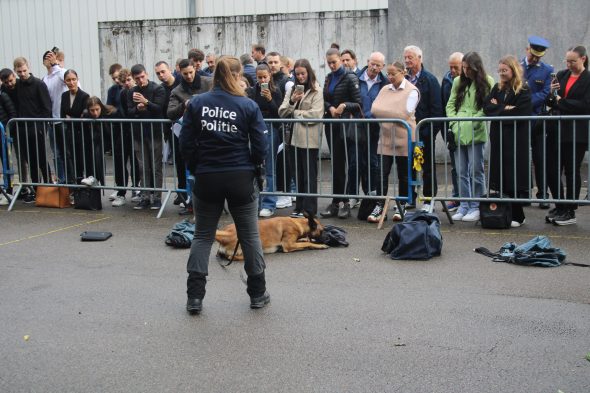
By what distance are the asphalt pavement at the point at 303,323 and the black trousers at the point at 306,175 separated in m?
1.80

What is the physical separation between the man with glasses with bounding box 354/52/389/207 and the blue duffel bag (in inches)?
81.1

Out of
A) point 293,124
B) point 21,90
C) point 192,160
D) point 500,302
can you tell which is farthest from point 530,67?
point 21,90

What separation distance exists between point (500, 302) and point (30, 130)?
8.71 metres

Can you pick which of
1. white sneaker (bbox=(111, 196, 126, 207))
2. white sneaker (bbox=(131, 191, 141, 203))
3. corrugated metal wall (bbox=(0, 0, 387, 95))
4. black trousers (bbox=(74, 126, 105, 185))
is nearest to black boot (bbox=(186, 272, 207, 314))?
black trousers (bbox=(74, 126, 105, 185))

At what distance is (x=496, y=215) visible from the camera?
377 inches

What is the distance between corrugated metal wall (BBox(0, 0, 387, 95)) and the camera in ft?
58.2

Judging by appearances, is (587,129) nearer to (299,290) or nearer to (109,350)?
(299,290)

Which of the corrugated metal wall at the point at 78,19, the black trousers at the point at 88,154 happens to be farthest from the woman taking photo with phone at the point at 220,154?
the corrugated metal wall at the point at 78,19

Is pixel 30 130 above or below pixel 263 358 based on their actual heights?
above

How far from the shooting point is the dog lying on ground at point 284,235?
328 inches

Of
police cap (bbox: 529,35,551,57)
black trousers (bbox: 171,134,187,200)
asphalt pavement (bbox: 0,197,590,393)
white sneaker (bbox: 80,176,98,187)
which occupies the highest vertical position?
police cap (bbox: 529,35,551,57)

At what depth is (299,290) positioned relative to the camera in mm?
7051

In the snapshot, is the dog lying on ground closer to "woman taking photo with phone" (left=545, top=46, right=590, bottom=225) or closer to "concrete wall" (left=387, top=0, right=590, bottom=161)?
"woman taking photo with phone" (left=545, top=46, right=590, bottom=225)

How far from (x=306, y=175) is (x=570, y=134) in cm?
331
